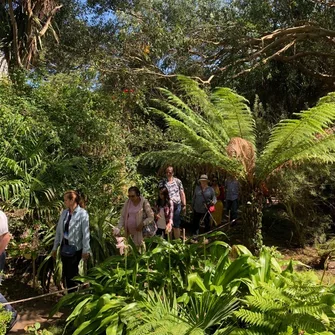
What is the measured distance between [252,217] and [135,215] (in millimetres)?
1875

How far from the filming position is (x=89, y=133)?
27.5 ft

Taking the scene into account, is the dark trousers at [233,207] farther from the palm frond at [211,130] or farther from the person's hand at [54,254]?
the person's hand at [54,254]

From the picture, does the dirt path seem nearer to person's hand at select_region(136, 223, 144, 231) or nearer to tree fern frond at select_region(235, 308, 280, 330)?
person's hand at select_region(136, 223, 144, 231)

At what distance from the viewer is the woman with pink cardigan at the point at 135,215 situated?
17.9ft

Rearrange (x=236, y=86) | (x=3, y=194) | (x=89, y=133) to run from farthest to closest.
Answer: (x=236, y=86)
(x=89, y=133)
(x=3, y=194)

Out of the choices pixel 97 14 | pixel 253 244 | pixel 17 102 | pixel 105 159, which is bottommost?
pixel 253 244

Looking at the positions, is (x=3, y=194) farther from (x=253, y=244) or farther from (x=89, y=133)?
(x=253, y=244)

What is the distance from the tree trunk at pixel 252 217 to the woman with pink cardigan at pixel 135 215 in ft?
5.21

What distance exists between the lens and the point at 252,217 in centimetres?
611

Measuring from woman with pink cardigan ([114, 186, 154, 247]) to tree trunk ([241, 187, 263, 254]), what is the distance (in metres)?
1.59


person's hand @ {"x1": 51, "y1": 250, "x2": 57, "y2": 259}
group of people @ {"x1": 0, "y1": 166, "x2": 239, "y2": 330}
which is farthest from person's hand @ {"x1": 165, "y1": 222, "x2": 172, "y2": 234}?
person's hand @ {"x1": 51, "y1": 250, "x2": 57, "y2": 259}

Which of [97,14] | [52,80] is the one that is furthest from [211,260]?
[97,14]

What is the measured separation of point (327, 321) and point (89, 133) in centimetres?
634

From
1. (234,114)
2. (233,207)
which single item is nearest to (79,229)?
(234,114)
